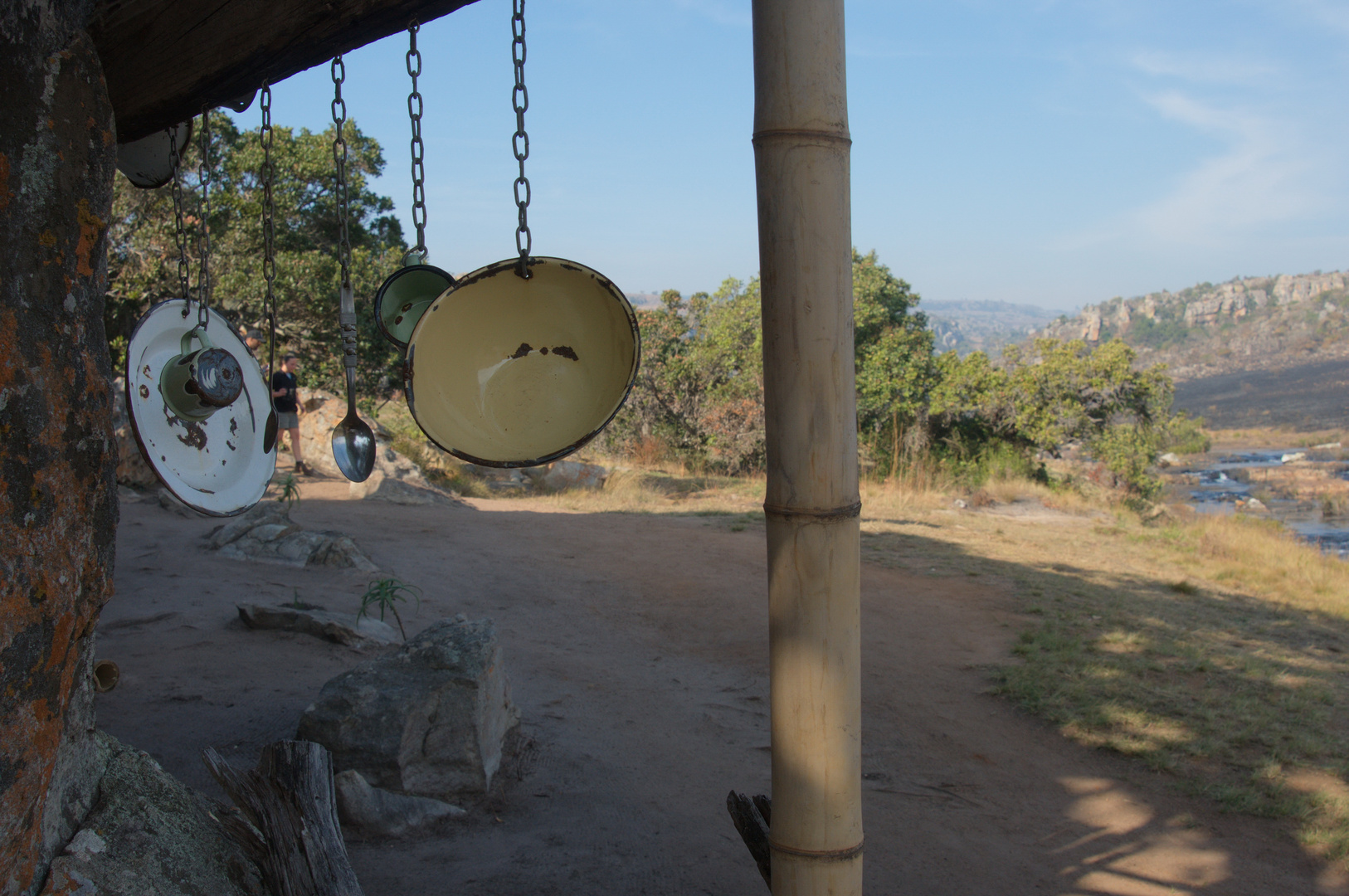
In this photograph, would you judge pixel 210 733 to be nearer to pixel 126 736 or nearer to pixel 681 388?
pixel 126 736

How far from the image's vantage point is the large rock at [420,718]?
→ 11.0 ft

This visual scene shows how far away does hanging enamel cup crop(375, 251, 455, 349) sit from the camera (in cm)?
257

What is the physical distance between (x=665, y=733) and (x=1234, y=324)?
265 ft

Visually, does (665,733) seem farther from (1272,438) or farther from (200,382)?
(1272,438)

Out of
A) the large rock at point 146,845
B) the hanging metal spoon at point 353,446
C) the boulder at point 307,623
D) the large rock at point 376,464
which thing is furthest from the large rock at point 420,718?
the large rock at point 376,464

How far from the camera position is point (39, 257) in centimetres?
176

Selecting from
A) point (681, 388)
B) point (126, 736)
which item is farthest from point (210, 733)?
point (681, 388)

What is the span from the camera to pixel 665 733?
14.6 ft

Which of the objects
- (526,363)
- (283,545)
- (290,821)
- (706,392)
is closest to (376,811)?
(290,821)

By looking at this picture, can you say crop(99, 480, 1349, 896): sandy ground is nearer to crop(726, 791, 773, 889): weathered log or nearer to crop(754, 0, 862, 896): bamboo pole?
crop(726, 791, 773, 889): weathered log

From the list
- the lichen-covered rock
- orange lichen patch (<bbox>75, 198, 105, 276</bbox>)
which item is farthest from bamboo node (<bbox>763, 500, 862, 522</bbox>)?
the lichen-covered rock

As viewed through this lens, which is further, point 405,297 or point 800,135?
point 405,297

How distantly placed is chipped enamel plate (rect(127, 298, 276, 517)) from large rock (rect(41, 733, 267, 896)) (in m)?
0.71

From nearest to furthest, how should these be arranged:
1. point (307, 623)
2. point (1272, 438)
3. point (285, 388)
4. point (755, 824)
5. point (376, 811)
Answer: point (755, 824) → point (376, 811) → point (307, 623) → point (285, 388) → point (1272, 438)
